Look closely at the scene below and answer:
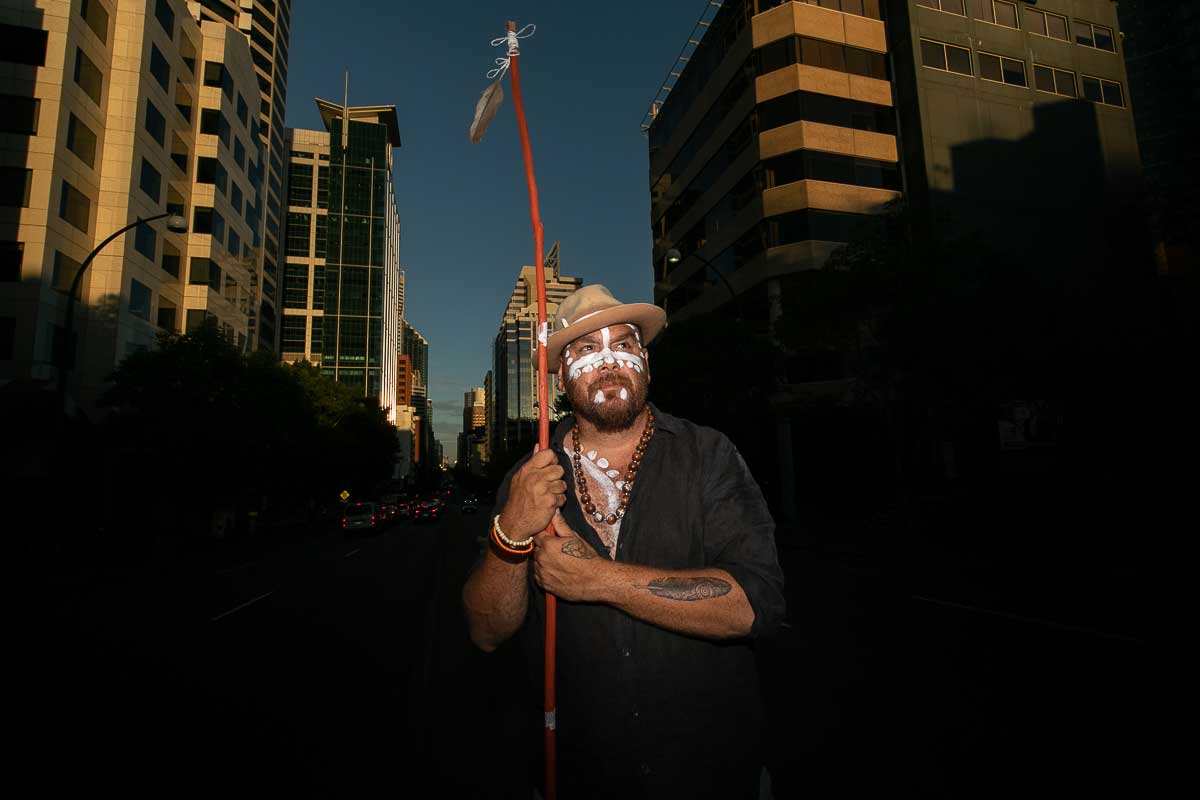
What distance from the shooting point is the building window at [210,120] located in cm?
4028

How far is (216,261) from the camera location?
40.3m

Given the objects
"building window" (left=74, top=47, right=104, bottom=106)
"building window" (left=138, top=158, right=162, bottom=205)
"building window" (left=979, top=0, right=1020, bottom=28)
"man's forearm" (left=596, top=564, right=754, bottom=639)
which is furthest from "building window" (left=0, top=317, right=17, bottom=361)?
"building window" (left=979, top=0, right=1020, bottom=28)

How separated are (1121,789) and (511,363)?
190 metres

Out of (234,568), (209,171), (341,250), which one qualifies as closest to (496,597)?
(234,568)

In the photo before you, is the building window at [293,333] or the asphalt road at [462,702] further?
the building window at [293,333]

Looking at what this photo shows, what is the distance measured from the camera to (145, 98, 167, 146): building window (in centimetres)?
3322

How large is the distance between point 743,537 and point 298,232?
424 feet

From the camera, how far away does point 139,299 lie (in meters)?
32.8

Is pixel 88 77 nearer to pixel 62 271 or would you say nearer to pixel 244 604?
pixel 62 271

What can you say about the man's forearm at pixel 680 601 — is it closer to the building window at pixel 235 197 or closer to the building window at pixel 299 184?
the building window at pixel 235 197

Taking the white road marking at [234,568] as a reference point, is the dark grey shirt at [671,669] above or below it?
above

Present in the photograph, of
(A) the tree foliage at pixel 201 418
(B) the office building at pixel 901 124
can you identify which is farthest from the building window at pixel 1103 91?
(A) the tree foliage at pixel 201 418

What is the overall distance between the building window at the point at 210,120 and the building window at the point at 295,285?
7681 centimetres

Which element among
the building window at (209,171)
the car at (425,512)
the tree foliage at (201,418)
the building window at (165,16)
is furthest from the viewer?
the car at (425,512)
